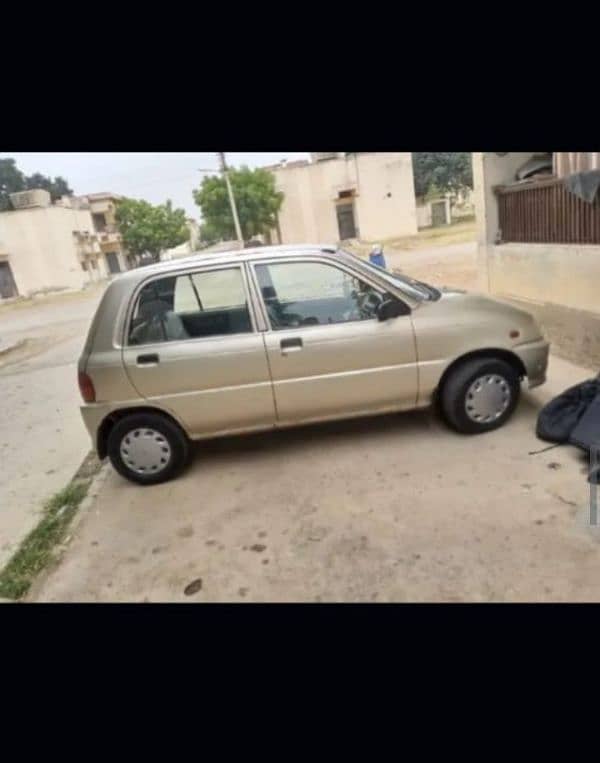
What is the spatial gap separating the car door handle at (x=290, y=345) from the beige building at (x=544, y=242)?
10.3 feet

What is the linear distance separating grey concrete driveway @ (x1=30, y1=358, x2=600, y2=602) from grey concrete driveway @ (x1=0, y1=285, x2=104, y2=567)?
608 mm

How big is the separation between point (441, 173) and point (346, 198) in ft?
28.6

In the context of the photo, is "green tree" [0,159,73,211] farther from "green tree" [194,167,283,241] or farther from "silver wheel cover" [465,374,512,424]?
"silver wheel cover" [465,374,512,424]

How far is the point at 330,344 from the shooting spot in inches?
146

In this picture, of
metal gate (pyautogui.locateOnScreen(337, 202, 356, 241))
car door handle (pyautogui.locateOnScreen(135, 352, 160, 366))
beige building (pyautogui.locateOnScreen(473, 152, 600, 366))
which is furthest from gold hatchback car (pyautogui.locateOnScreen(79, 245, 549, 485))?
metal gate (pyautogui.locateOnScreen(337, 202, 356, 241))

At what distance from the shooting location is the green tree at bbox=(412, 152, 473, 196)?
3766cm

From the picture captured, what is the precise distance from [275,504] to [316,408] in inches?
30.9

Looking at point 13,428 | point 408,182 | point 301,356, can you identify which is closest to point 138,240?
point 408,182

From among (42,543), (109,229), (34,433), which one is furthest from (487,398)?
(109,229)

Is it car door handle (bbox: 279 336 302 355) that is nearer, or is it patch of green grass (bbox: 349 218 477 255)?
car door handle (bbox: 279 336 302 355)

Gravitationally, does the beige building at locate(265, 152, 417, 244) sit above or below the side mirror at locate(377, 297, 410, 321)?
above

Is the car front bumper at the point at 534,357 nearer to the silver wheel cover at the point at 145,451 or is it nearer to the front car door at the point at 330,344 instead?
the front car door at the point at 330,344

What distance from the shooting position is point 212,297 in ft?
13.0

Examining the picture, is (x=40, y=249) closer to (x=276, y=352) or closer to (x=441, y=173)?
(x=441, y=173)
